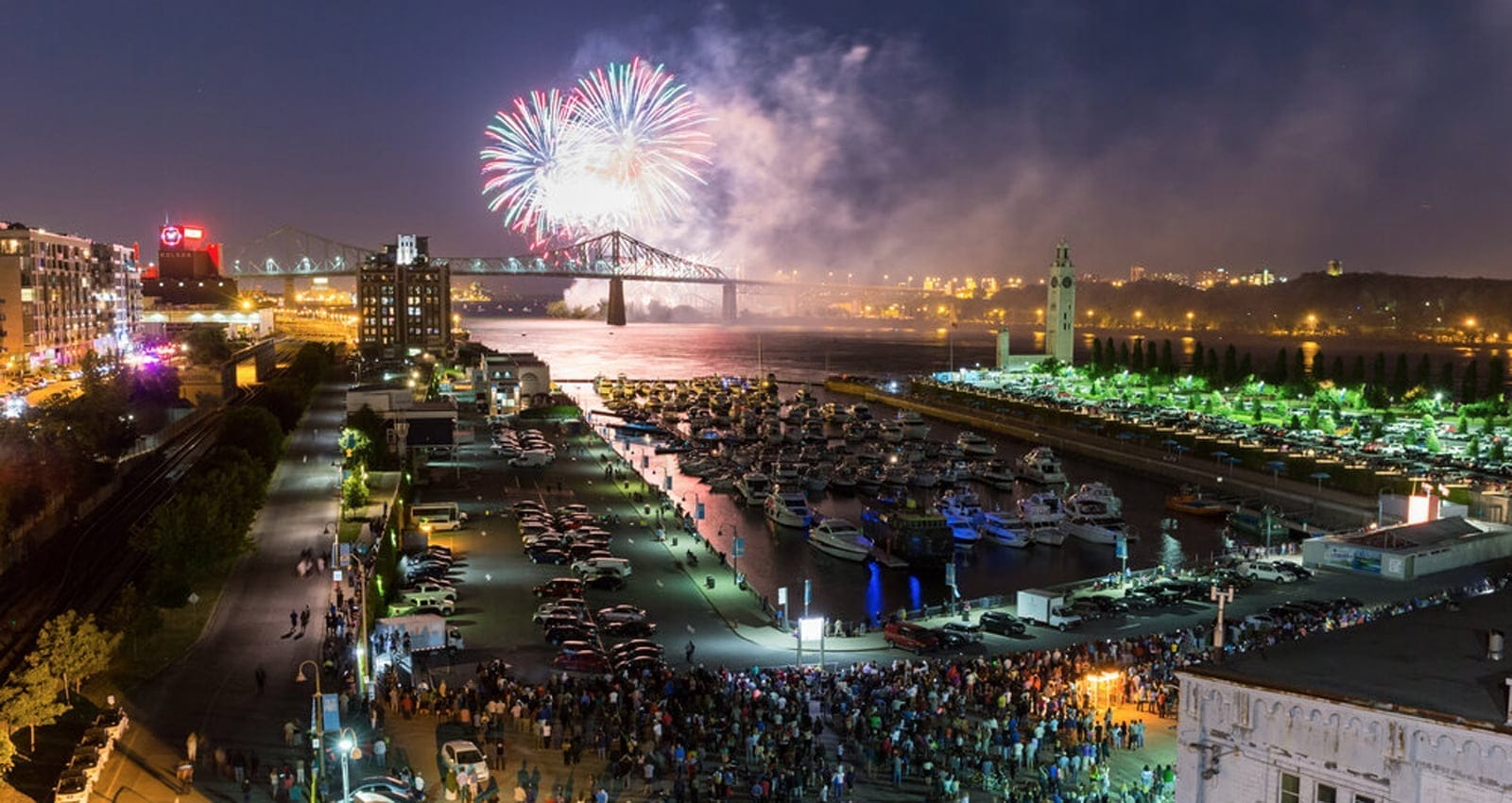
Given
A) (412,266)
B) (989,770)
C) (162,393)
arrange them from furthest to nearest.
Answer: (412,266) → (162,393) → (989,770)

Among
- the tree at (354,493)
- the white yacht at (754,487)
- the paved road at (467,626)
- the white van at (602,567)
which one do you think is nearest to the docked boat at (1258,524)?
the paved road at (467,626)

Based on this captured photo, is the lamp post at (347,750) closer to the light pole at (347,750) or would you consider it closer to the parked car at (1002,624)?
the light pole at (347,750)

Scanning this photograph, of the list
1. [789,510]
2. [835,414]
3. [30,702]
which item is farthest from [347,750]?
A: [835,414]

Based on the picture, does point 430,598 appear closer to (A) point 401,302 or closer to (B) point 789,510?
(B) point 789,510

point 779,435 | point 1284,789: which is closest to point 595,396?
point 779,435

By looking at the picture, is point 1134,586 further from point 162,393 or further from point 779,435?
point 162,393

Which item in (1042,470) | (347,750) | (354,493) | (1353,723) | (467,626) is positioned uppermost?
(1353,723)
